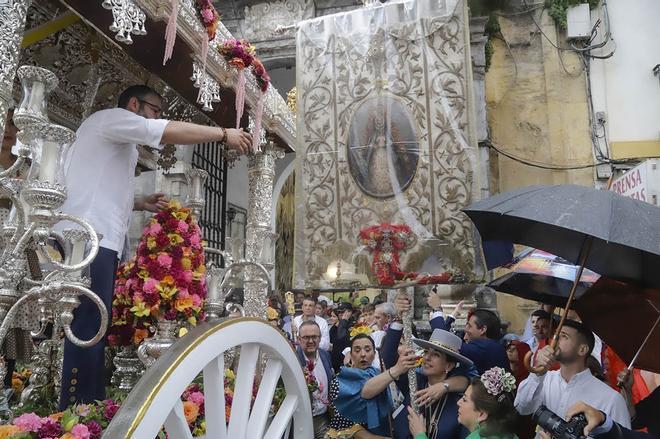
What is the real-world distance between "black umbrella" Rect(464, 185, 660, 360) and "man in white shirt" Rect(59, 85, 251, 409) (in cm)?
176

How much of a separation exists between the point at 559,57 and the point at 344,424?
9.74 meters

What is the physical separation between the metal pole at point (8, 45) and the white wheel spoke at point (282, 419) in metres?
1.74

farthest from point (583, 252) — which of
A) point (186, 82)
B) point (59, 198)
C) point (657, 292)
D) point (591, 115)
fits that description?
point (591, 115)

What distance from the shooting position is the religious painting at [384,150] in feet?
14.6

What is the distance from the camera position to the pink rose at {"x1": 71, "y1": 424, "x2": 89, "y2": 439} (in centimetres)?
217

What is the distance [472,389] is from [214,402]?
1766mm

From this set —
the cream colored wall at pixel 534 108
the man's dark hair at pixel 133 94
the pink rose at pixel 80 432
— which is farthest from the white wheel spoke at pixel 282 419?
the cream colored wall at pixel 534 108

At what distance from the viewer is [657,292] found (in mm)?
3084

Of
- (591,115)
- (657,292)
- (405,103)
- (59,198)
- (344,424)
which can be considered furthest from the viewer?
(591,115)

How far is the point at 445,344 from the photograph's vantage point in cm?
371

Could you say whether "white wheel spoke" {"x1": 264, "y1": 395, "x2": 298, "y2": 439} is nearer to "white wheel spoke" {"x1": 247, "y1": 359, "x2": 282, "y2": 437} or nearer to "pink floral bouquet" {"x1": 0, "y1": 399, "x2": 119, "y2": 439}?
"white wheel spoke" {"x1": 247, "y1": 359, "x2": 282, "y2": 437}

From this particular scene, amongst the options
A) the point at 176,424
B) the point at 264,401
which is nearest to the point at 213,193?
the point at 264,401

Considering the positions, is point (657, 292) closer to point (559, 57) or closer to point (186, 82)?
point (186, 82)

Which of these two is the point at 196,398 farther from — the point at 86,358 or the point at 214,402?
the point at 214,402
